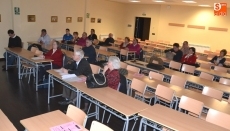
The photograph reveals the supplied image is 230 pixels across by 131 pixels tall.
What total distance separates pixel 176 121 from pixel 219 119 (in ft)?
2.24

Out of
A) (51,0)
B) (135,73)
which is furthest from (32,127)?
(51,0)

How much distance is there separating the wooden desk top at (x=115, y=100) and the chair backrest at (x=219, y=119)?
932mm

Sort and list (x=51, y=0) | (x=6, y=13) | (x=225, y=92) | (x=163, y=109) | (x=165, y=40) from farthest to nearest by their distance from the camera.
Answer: (x=165, y=40), (x=51, y=0), (x=6, y=13), (x=225, y=92), (x=163, y=109)

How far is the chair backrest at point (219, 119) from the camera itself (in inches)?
114

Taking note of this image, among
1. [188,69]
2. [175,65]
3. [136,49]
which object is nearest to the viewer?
[188,69]

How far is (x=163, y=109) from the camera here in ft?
→ 10.4

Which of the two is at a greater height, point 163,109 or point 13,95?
point 163,109

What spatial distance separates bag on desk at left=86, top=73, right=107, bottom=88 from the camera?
12.4 feet

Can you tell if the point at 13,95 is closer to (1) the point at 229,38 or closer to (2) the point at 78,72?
(2) the point at 78,72

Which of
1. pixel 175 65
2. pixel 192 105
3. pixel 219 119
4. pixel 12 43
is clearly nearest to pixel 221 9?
pixel 175 65

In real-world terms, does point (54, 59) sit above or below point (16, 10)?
below

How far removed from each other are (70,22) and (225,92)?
877cm

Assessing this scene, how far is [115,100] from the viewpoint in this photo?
10.9 feet

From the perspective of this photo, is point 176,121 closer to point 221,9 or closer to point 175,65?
point 175,65
